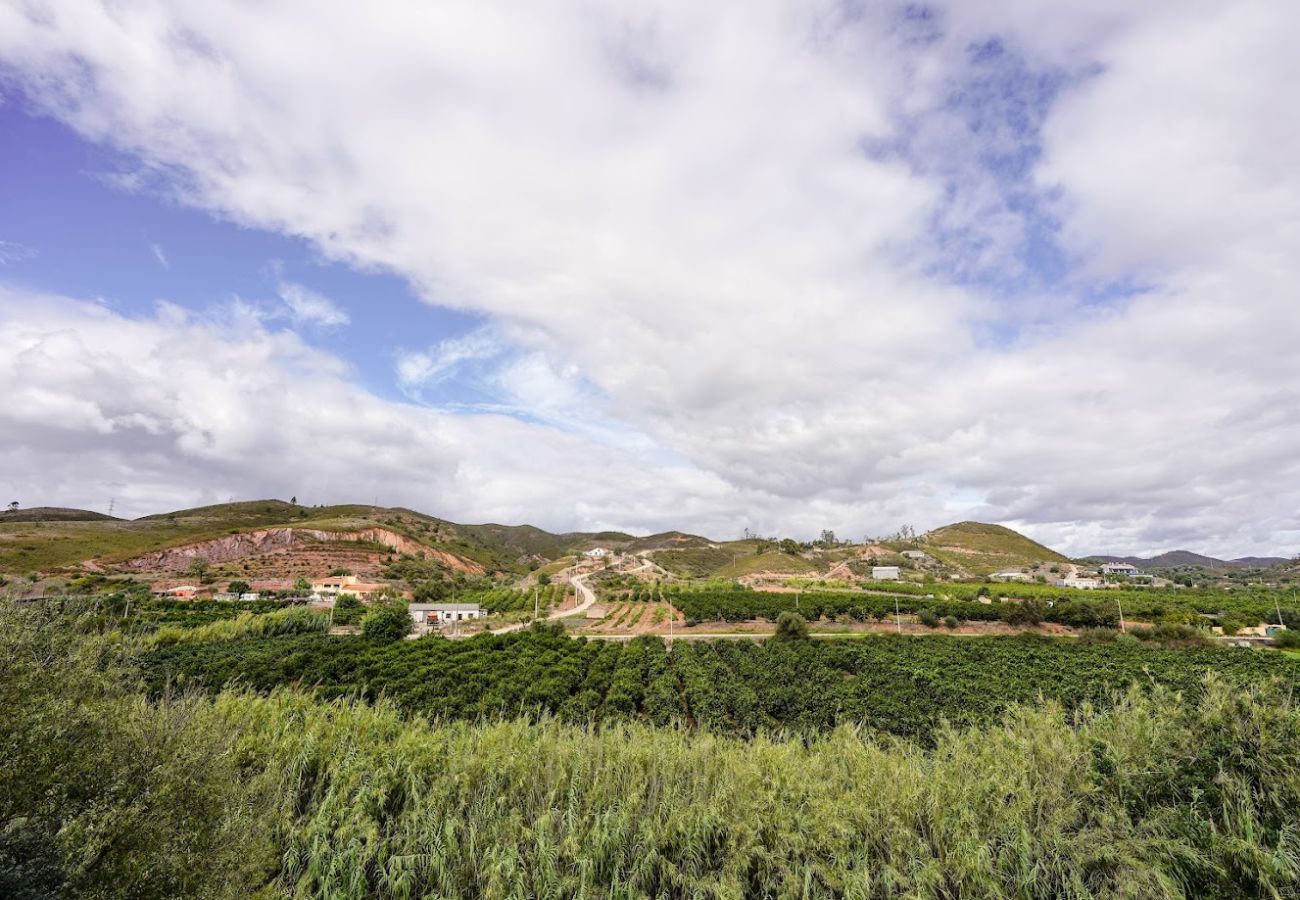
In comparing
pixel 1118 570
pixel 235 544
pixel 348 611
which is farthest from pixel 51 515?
pixel 1118 570

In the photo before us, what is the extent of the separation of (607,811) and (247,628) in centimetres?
6325

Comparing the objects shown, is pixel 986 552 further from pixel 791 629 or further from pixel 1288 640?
pixel 791 629

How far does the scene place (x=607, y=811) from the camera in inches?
308

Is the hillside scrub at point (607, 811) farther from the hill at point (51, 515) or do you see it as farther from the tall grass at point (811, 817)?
the hill at point (51, 515)

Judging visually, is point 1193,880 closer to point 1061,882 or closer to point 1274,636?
point 1061,882

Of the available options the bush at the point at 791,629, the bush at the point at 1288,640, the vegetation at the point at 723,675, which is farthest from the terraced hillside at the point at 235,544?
the bush at the point at 1288,640

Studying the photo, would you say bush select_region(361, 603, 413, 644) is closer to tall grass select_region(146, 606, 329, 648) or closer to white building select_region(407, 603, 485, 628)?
tall grass select_region(146, 606, 329, 648)

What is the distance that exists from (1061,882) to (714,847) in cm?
451

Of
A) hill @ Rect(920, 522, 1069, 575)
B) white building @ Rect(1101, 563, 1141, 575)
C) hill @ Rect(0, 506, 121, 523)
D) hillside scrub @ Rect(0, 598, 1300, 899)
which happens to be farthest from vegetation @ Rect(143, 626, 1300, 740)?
hill @ Rect(0, 506, 121, 523)

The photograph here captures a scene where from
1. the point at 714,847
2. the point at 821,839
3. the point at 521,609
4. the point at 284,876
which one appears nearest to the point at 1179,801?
the point at 821,839

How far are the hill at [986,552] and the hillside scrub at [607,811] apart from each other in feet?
491

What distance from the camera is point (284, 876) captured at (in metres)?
7.01

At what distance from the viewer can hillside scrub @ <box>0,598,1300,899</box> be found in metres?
5.56

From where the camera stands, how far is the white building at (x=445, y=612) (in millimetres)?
72356
